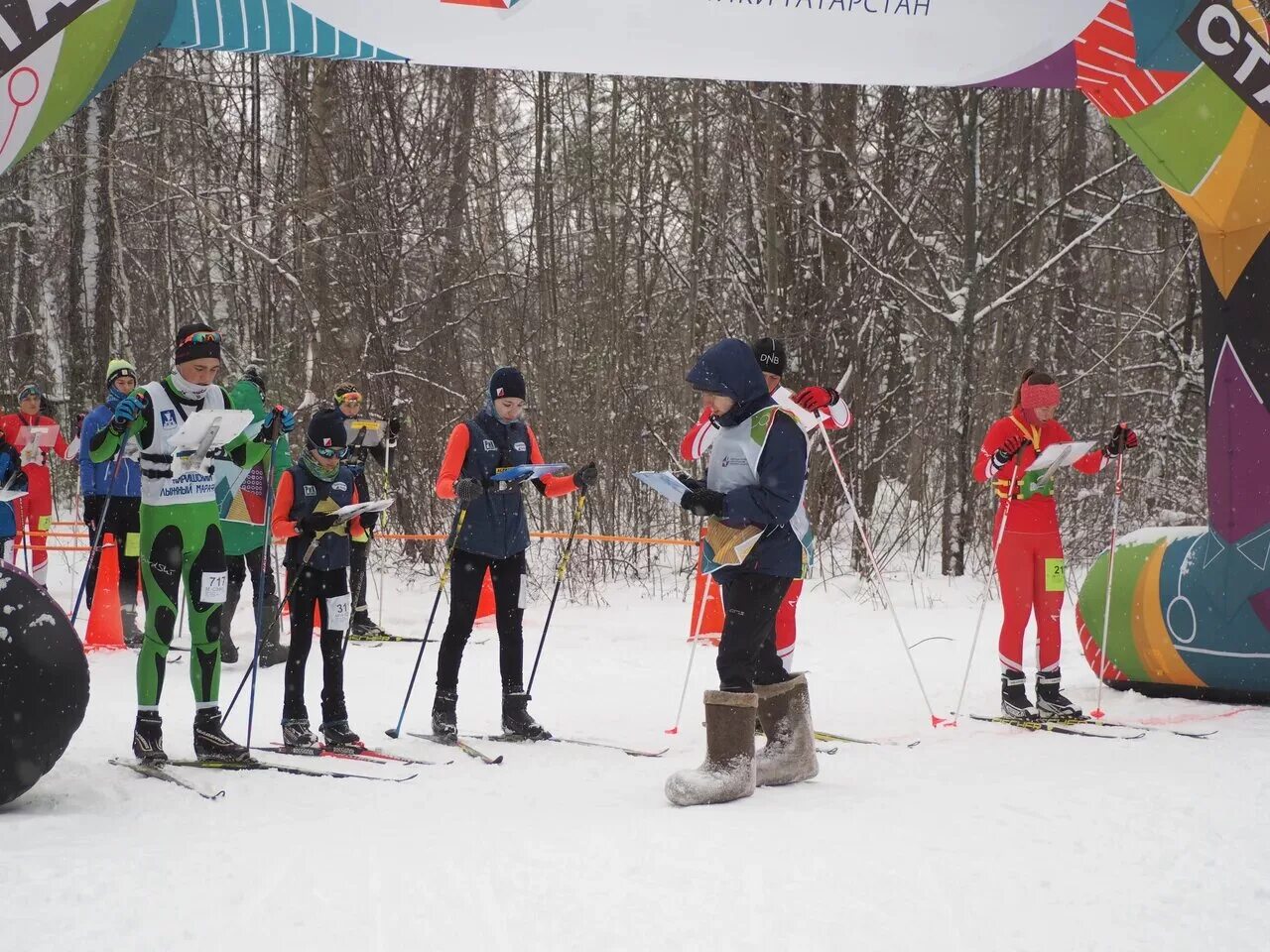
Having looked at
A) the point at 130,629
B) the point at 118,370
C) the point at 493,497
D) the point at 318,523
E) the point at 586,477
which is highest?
the point at 118,370

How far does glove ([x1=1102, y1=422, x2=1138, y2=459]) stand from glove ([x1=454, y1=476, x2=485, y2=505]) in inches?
145

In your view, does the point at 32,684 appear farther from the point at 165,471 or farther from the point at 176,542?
the point at 165,471

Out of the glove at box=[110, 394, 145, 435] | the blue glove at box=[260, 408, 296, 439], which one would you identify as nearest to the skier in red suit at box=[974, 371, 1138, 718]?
the blue glove at box=[260, 408, 296, 439]

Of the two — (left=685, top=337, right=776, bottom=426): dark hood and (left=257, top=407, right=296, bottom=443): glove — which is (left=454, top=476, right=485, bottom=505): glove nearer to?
(left=257, top=407, right=296, bottom=443): glove

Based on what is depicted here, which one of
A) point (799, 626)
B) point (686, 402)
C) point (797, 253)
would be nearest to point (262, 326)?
point (686, 402)

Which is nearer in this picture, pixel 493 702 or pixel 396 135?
pixel 493 702

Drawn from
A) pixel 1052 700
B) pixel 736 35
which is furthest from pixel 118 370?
pixel 1052 700

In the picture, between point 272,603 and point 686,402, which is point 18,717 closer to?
point 272,603

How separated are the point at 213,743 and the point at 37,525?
706cm

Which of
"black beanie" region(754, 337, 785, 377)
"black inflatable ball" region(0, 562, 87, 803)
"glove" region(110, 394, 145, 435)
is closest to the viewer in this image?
"black inflatable ball" region(0, 562, 87, 803)

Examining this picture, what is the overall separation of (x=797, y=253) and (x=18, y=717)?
10.9 metres

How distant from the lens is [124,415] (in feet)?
17.4

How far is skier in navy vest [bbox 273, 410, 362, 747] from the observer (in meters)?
6.04

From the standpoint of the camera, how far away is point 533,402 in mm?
15180
